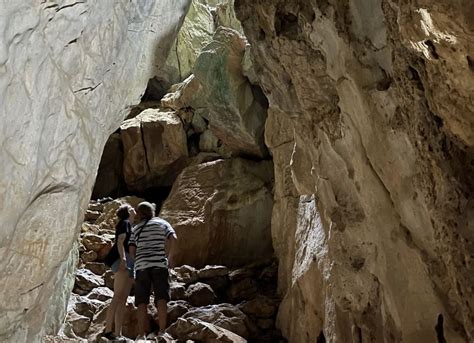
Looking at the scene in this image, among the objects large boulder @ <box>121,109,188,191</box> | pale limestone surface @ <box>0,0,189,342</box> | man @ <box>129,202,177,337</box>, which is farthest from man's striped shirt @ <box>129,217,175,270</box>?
large boulder @ <box>121,109,188,191</box>

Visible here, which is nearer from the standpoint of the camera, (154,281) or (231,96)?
(154,281)

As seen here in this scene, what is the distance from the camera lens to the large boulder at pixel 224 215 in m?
11.0

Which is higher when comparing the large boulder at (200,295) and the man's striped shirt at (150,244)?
the man's striped shirt at (150,244)

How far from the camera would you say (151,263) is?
627 cm

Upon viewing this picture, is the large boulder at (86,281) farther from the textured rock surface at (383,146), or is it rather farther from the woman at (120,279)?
the textured rock surface at (383,146)

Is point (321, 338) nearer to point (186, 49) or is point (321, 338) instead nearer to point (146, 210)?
point (146, 210)

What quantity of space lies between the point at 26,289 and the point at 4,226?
19.1 inches

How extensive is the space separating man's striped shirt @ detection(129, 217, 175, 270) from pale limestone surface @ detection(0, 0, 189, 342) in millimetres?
2582

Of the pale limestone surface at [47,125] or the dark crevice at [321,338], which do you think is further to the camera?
the dark crevice at [321,338]

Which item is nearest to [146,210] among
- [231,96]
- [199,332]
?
[199,332]

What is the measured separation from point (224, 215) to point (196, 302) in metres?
2.70

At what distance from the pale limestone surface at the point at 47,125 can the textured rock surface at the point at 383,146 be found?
1.71 metres

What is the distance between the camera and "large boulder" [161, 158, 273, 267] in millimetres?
10969

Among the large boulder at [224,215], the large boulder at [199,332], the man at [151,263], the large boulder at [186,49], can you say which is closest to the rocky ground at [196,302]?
the large boulder at [199,332]
